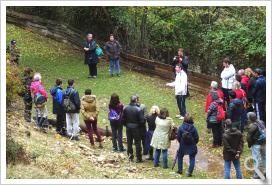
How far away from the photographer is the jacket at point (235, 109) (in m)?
14.5

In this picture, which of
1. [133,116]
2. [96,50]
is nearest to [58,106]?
[133,116]

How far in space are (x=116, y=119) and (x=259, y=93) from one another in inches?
158

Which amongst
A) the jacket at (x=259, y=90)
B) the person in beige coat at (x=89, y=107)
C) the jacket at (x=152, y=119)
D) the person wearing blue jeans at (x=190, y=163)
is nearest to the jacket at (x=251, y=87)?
the jacket at (x=259, y=90)

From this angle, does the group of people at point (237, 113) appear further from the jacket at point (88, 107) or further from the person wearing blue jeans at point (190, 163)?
the jacket at point (88, 107)

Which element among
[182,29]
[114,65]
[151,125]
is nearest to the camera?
[151,125]

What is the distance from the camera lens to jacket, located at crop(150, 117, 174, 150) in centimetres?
1330

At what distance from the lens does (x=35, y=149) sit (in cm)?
1326

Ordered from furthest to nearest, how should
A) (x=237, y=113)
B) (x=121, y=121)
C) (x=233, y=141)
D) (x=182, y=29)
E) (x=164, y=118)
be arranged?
(x=182, y=29) < (x=237, y=113) < (x=121, y=121) < (x=164, y=118) < (x=233, y=141)

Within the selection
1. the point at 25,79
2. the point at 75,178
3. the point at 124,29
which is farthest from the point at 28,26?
Result: the point at 75,178

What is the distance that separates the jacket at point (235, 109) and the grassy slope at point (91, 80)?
1.09 m

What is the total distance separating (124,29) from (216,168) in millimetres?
12265

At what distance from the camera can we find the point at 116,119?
14.2 m

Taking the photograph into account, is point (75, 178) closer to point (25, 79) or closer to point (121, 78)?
point (25, 79)

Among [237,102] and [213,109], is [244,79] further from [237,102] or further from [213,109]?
[213,109]
